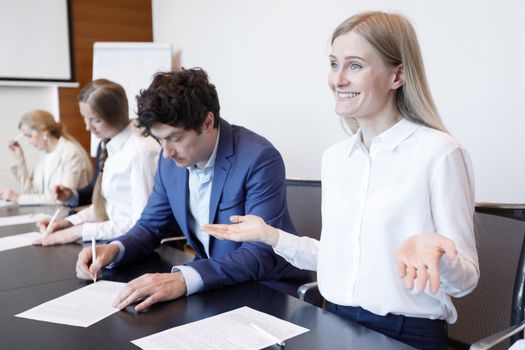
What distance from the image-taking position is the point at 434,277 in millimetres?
821

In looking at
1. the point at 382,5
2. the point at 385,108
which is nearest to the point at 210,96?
the point at 385,108

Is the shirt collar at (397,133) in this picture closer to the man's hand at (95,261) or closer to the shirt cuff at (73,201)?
the man's hand at (95,261)

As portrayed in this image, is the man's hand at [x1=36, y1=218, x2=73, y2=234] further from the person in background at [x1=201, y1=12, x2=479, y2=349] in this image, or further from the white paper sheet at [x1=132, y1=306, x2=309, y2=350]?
the white paper sheet at [x1=132, y1=306, x2=309, y2=350]

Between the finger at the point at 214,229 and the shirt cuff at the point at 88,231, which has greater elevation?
the finger at the point at 214,229

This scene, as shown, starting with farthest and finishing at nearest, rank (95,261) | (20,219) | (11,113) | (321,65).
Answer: (11,113), (321,65), (20,219), (95,261)

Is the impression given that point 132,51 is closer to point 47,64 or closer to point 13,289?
point 47,64

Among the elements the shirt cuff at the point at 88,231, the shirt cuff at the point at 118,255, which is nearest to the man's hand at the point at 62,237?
the shirt cuff at the point at 88,231

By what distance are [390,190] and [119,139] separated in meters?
1.60

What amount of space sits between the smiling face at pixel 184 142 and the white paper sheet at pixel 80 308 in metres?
0.49

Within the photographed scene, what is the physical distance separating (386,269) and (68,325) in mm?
791

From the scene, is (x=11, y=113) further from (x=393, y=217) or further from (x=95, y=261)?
(x=393, y=217)

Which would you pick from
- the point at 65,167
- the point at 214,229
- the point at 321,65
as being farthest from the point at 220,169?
the point at 65,167

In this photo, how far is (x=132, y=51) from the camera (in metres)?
4.65

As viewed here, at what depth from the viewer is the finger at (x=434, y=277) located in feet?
2.68
